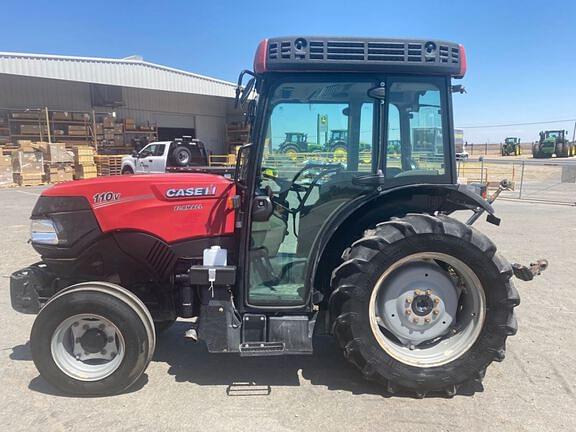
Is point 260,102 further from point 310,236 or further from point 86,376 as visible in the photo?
point 86,376

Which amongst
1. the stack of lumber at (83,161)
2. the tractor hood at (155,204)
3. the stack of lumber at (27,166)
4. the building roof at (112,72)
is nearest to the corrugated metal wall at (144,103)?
the building roof at (112,72)

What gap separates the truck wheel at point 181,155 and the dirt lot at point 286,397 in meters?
14.5

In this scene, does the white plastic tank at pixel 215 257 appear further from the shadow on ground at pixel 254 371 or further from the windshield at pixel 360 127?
the shadow on ground at pixel 254 371

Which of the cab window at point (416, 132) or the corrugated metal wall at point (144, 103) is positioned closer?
the cab window at point (416, 132)

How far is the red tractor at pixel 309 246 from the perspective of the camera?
299cm

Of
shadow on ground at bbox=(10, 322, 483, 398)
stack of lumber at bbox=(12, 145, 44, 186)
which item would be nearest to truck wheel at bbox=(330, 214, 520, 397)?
shadow on ground at bbox=(10, 322, 483, 398)

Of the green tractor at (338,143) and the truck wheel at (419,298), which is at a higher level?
the green tractor at (338,143)

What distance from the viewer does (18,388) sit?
10.4ft

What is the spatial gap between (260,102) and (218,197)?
32.7 inches

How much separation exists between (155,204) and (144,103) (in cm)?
2658

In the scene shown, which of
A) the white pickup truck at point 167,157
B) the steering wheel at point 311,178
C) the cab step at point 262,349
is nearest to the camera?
the cab step at point 262,349

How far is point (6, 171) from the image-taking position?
59.5 feet

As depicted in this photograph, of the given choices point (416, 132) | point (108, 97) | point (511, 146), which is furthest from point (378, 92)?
point (511, 146)

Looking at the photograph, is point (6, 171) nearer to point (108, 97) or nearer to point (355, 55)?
point (108, 97)
